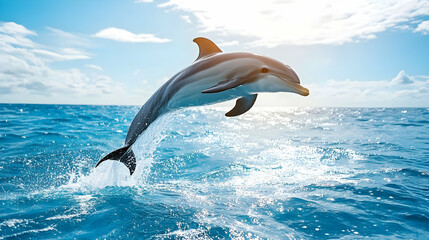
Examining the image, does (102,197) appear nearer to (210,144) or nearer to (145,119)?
(145,119)

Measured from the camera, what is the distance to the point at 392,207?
18.9ft

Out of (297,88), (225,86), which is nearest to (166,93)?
(225,86)

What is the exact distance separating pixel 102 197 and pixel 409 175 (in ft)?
25.8

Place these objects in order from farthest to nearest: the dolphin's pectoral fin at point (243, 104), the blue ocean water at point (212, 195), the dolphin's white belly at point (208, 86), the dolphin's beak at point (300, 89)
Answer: the dolphin's pectoral fin at point (243, 104)
the blue ocean water at point (212, 195)
the dolphin's white belly at point (208, 86)
the dolphin's beak at point (300, 89)

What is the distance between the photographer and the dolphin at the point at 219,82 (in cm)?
439

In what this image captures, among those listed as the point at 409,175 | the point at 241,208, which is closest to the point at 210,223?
the point at 241,208

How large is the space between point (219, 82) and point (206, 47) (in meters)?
1.08

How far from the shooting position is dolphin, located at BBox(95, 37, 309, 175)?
173 inches

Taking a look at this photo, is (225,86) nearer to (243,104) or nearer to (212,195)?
(243,104)

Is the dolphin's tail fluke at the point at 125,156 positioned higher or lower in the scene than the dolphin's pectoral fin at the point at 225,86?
lower

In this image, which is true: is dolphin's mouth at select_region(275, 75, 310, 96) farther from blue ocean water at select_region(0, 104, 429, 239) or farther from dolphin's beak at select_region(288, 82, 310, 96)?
blue ocean water at select_region(0, 104, 429, 239)

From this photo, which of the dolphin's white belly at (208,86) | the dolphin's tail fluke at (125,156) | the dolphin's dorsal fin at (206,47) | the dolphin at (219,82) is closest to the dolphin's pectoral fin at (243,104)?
the dolphin at (219,82)

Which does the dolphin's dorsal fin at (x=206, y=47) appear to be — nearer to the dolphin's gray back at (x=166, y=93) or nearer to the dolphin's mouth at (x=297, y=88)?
the dolphin's gray back at (x=166, y=93)

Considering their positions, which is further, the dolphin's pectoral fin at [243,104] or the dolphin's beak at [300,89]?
the dolphin's pectoral fin at [243,104]
